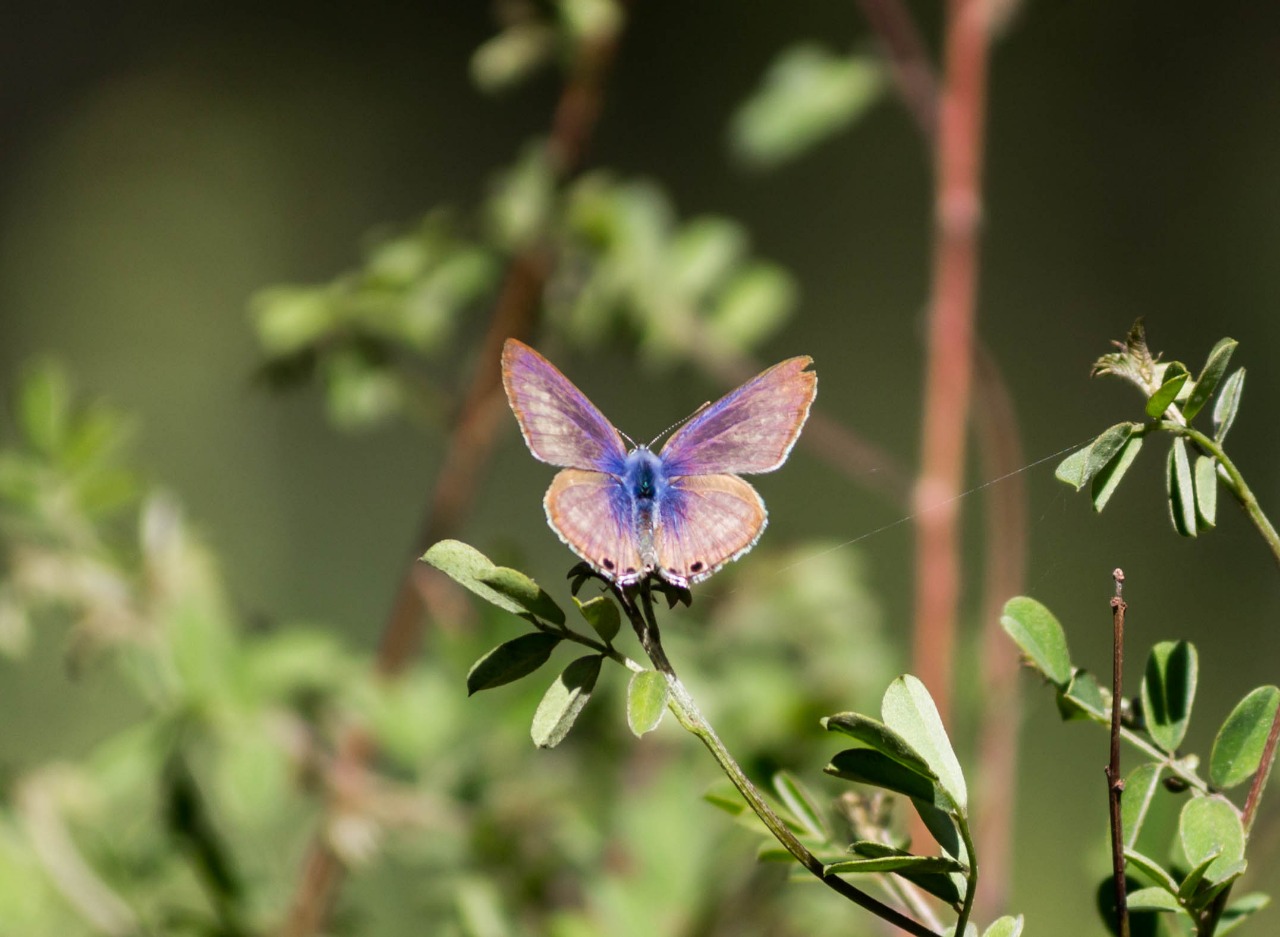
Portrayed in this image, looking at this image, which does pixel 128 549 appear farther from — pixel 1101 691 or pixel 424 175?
pixel 424 175

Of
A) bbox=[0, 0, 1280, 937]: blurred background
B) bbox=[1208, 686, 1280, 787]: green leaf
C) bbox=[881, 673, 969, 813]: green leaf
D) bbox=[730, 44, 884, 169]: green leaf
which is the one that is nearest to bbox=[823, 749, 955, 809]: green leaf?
bbox=[881, 673, 969, 813]: green leaf

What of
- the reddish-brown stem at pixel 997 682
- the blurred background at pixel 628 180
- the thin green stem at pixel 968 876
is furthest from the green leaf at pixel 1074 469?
the blurred background at pixel 628 180

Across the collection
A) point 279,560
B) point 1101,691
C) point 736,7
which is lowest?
point 1101,691

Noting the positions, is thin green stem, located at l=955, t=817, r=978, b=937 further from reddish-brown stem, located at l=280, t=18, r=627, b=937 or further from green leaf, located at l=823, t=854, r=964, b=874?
reddish-brown stem, located at l=280, t=18, r=627, b=937

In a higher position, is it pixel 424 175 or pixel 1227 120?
pixel 424 175

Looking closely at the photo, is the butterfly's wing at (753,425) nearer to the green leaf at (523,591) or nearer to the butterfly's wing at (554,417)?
the butterfly's wing at (554,417)

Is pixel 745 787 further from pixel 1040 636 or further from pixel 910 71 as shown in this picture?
pixel 910 71

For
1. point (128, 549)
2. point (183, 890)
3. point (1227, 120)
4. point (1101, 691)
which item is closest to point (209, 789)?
point (183, 890)
